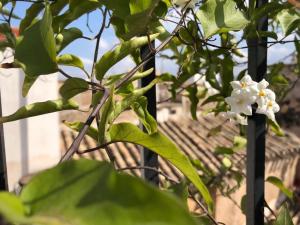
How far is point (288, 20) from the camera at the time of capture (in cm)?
73

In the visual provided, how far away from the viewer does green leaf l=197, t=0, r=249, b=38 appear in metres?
0.58

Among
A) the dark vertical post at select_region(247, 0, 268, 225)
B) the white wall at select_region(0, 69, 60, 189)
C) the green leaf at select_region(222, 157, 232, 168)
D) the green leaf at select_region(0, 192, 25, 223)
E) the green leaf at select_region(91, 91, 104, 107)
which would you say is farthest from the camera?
the white wall at select_region(0, 69, 60, 189)

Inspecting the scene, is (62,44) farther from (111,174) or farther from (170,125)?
(170,125)

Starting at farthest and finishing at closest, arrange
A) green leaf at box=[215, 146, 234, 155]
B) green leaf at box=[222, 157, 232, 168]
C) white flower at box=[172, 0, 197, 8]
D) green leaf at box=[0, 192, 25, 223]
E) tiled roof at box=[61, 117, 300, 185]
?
tiled roof at box=[61, 117, 300, 185], green leaf at box=[222, 157, 232, 168], green leaf at box=[215, 146, 234, 155], white flower at box=[172, 0, 197, 8], green leaf at box=[0, 192, 25, 223]

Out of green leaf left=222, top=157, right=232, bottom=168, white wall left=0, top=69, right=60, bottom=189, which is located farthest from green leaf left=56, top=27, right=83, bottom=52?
white wall left=0, top=69, right=60, bottom=189

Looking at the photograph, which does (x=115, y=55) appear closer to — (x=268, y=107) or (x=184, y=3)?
(x=184, y=3)

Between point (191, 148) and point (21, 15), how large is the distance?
18.4ft

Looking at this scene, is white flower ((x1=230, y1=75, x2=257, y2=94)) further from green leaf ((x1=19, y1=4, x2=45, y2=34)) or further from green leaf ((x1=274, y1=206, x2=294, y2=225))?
green leaf ((x1=19, y1=4, x2=45, y2=34))

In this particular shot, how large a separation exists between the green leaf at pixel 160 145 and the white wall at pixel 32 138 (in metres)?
3.76

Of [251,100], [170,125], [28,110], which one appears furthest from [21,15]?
[170,125]

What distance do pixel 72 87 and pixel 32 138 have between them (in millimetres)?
4485

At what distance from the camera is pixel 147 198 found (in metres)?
0.20

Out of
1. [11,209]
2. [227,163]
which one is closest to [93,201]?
[11,209]

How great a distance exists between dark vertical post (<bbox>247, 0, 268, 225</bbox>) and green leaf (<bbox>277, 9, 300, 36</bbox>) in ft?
0.09
